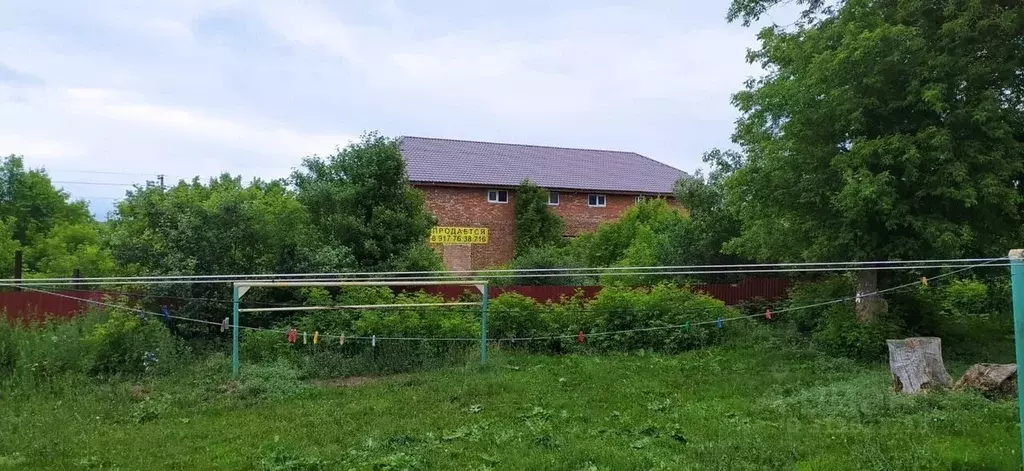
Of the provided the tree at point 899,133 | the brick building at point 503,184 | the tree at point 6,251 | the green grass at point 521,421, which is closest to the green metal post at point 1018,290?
the green grass at point 521,421

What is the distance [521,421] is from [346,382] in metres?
3.70

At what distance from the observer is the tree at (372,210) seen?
15648 millimetres

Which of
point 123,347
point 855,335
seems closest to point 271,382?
point 123,347

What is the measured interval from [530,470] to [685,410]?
271 cm

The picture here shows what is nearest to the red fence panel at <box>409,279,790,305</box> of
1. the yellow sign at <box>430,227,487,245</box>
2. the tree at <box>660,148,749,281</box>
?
the tree at <box>660,148,749,281</box>

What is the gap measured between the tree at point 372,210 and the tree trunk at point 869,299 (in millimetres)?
8641

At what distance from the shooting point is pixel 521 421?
24.0 ft

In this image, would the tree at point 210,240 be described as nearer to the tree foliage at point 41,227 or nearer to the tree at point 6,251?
the tree foliage at point 41,227

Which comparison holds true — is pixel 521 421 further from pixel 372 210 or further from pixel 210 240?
pixel 372 210

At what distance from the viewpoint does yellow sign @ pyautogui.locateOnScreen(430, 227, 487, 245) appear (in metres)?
27.9

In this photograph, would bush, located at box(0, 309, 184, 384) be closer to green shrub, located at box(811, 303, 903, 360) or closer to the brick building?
green shrub, located at box(811, 303, 903, 360)

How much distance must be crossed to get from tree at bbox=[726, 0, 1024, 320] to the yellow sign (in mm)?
17407

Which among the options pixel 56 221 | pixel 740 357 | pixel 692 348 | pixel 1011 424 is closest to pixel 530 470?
pixel 1011 424

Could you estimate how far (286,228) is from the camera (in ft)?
46.6
